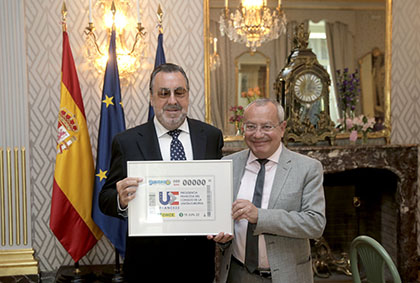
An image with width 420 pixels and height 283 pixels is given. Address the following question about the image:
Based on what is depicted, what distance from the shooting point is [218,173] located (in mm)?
1908

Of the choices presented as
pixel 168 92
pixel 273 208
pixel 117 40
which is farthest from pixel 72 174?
pixel 273 208

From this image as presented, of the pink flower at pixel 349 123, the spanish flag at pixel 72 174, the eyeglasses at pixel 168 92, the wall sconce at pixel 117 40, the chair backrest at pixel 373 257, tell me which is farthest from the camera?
the pink flower at pixel 349 123

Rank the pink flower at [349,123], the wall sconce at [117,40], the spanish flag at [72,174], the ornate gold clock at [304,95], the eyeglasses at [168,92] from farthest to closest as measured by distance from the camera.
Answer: the pink flower at [349,123], the ornate gold clock at [304,95], the wall sconce at [117,40], the spanish flag at [72,174], the eyeglasses at [168,92]

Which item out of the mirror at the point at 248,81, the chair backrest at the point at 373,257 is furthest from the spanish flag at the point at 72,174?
the chair backrest at the point at 373,257

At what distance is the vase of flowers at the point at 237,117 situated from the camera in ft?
14.2

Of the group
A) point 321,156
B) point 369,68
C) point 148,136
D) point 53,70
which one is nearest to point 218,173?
point 148,136

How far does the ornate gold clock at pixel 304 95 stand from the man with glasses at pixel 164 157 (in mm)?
2287

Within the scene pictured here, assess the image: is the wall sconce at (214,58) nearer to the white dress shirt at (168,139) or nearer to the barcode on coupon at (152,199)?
the white dress shirt at (168,139)

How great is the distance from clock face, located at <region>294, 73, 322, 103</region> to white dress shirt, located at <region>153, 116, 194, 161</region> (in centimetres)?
236

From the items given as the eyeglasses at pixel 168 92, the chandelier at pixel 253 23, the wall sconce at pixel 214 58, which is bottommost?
the eyeglasses at pixel 168 92

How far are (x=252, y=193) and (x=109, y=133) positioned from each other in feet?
7.33

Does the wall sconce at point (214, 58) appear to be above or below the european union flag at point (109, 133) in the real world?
above

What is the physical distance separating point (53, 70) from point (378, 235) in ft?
11.8

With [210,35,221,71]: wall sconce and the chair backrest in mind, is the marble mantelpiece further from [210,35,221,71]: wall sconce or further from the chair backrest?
the chair backrest
